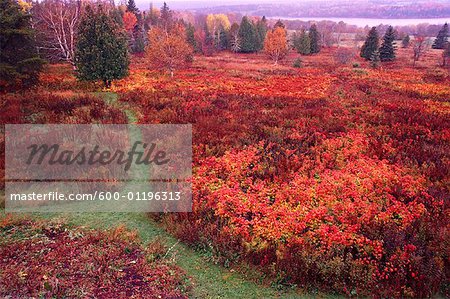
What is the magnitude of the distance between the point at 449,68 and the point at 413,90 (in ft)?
90.2

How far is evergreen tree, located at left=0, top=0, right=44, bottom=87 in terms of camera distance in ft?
65.2

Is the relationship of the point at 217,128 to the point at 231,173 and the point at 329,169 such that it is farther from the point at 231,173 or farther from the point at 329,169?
the point at 329,169

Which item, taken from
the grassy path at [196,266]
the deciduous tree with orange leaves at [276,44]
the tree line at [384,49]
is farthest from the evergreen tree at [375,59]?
the grassy path at [196,266]

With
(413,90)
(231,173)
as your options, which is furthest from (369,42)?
(231,173)

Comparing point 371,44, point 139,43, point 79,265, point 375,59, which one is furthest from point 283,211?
point 139,43

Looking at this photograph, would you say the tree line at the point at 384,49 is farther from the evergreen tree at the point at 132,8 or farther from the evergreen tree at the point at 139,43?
the evergreen tree at the point at 132,8

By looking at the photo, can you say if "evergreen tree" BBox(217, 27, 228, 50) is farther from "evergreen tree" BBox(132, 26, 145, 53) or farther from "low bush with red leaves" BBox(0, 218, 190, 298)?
"low bush with red leaves" BBox(0, 218, 190, 298)

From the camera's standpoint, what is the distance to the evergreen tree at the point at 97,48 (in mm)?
24828

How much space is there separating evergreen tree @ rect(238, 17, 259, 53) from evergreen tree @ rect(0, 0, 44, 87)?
57.3 m

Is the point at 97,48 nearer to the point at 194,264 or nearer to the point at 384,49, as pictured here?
the point at 194,264

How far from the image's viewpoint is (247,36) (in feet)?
240

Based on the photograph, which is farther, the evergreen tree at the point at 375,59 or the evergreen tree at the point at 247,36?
the evergreen tree at the point at 247,36

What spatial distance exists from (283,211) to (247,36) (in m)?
69.8

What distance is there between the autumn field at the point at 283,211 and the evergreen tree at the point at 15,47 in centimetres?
183
